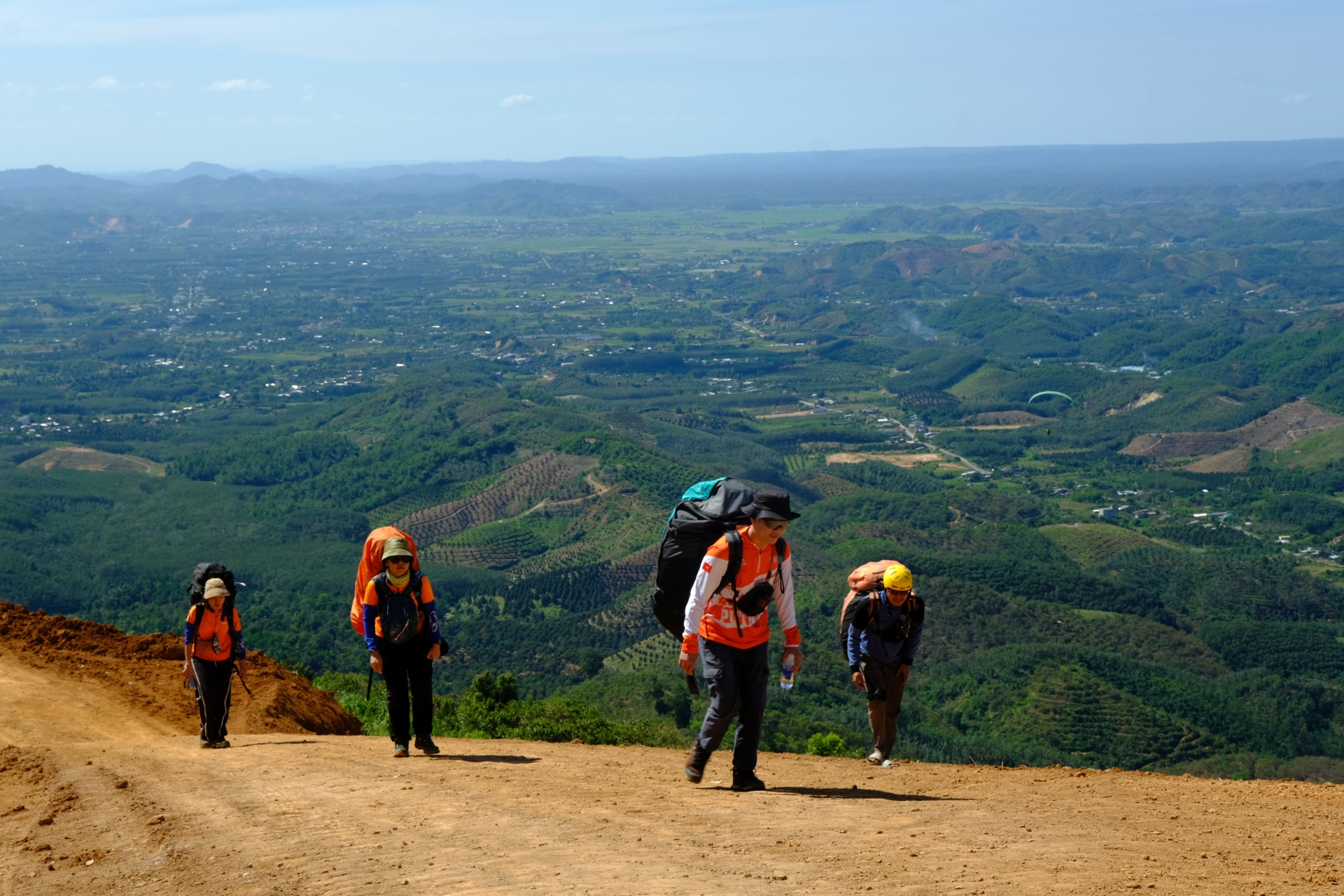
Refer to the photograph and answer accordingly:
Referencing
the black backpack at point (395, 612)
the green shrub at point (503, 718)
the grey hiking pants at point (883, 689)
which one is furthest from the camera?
the green shrub at point (503, 718)

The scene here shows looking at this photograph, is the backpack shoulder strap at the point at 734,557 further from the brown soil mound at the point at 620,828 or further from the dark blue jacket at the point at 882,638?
the dark blue jacket at the point at 882,638

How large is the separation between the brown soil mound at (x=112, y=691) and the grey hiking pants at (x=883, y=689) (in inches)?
350

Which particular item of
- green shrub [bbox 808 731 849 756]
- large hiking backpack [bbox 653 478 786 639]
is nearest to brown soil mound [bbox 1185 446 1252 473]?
green shrub [bbox 808 731 849 756]

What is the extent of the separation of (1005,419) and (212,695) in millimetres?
153100

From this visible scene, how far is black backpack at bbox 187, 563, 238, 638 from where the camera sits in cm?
1437

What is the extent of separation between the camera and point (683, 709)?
44.2 m

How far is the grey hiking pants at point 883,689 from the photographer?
42.4 ft

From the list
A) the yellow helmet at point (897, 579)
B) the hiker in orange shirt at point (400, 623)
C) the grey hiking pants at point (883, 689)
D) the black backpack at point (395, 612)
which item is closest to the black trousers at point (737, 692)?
the grey hiking pants at point (883, 689)

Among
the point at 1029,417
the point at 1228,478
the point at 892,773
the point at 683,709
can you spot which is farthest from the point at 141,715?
the point at 1029,417

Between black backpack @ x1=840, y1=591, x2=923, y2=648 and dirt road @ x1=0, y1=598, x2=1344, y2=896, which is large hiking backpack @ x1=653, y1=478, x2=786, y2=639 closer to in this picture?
dirt road @ x1=0, y1=598, x2=1344, y2=896

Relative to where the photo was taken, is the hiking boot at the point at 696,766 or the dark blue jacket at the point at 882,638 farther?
the dark blue jacket at the point at 882,638

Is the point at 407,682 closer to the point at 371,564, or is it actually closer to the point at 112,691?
the point at 371,564

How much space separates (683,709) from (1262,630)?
47582 millimetres

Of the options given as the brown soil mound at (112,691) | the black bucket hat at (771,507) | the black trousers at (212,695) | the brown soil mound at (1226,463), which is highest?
the black bucket hat at (771,507)
